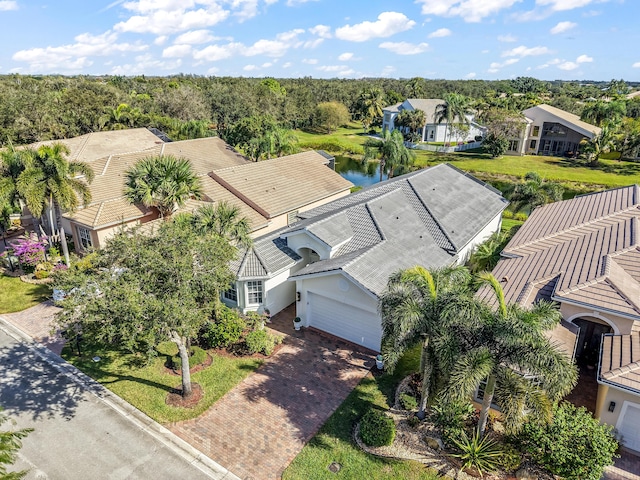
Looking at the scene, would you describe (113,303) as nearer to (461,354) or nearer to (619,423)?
(461,354)

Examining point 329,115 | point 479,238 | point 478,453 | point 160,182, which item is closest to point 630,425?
point 478,453

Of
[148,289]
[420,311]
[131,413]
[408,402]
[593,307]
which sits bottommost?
[131,413]

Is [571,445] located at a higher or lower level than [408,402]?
higher

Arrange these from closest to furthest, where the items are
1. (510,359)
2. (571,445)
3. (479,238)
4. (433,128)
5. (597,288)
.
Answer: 1. (510,359)
2. (571,445)
3. (597,288)
4. (479,238)
5. (433,128)

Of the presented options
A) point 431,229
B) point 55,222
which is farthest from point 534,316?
point 55,222

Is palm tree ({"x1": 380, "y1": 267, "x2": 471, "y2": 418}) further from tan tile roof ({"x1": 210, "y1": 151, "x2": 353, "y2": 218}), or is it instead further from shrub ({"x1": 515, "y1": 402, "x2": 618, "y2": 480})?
tan tile roof ({"x1": 210, "y1": 151, "x2": 353, "y2": 218})

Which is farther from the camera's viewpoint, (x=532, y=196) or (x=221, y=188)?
(x=532, y=196)

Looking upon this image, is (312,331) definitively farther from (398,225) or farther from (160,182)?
(160,182)
